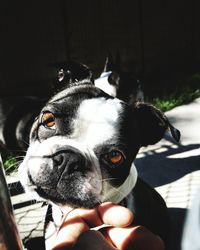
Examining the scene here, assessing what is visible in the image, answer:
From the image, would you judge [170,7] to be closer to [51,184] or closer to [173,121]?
[173,121]

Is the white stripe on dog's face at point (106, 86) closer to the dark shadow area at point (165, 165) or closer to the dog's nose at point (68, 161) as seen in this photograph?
the dark shadow area at point (165, 165)

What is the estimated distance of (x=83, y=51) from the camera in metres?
8.45

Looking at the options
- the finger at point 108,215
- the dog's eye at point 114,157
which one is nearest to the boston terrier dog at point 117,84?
the dog's eye at point 114,157

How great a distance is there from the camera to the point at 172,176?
14.7ft

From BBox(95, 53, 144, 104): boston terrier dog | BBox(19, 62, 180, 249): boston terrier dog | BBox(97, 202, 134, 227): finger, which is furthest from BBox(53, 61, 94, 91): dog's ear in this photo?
BBox(97, 202, 134, 227): finger

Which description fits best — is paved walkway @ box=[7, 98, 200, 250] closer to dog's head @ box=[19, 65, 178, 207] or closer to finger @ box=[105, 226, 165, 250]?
dog's head @ box=[19, 65, 178, 207]

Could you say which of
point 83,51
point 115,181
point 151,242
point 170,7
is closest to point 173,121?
point 83,51

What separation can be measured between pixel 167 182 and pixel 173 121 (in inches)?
87.0

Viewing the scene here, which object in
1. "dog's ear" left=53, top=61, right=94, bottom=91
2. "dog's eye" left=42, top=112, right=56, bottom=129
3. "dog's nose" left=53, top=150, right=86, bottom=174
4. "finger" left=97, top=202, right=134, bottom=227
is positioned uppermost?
"dog's ear" left=53, top=61, right=94, bottom=91

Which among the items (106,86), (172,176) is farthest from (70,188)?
(106,86)

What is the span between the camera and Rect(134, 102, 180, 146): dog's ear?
117 inches

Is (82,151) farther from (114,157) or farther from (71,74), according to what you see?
(71,74)

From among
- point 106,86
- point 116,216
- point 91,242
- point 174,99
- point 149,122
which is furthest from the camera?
point 174,99

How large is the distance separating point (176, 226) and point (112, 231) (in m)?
1.40
